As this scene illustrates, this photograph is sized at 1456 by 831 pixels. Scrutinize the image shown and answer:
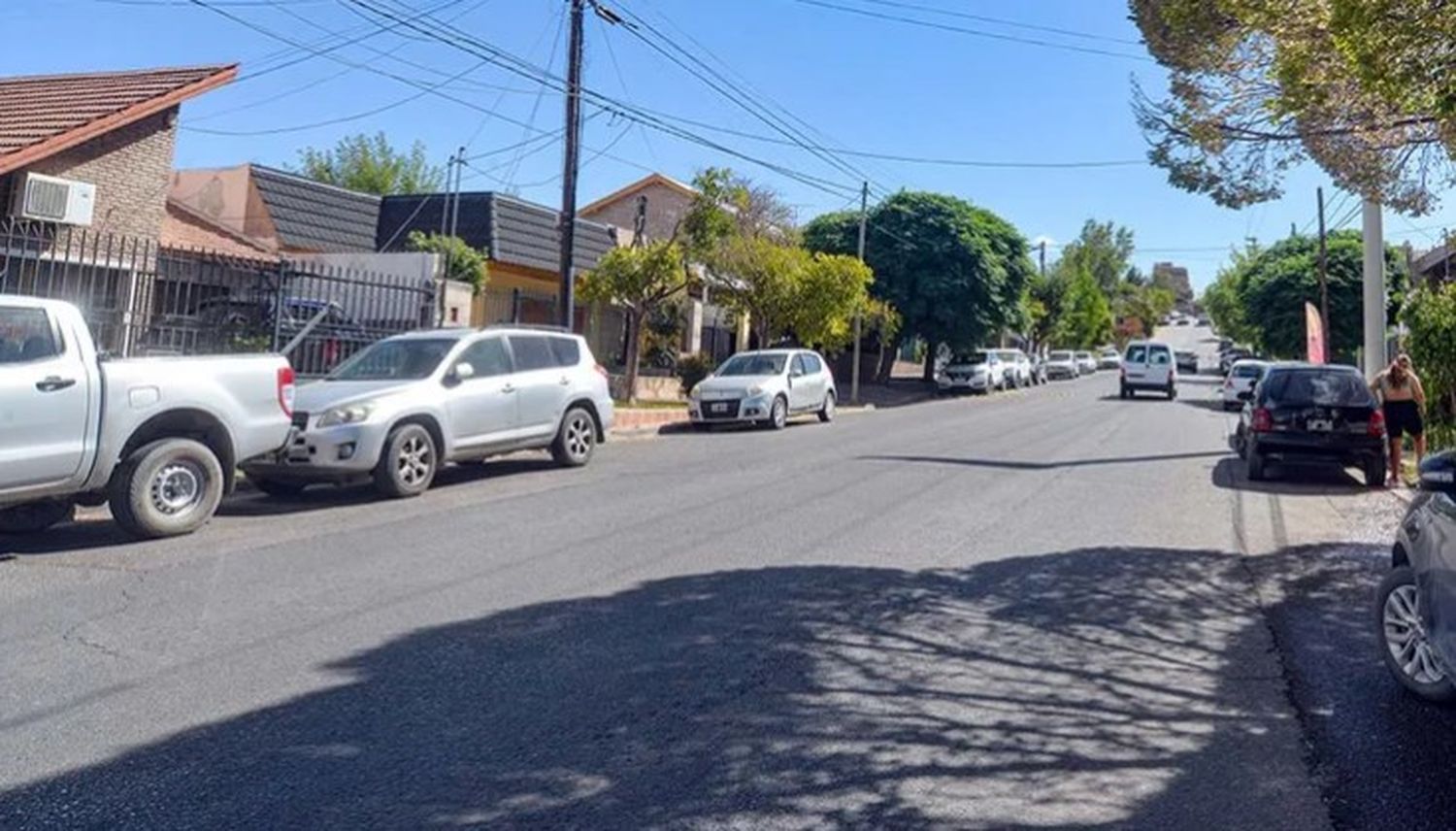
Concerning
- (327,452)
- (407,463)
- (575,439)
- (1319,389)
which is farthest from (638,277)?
(1319,389)

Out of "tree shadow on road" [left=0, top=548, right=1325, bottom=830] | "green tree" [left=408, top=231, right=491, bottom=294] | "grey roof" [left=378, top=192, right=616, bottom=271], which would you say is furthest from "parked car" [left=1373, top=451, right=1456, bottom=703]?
"grey roof" [left=378, top=192, right=616, bottom=271]

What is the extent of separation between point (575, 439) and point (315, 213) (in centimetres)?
1812

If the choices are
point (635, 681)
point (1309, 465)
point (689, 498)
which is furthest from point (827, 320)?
point (635, 681)

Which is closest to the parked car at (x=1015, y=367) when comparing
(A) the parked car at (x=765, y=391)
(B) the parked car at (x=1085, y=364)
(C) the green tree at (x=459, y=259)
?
(B) the parked car at (x=1085, y=364)

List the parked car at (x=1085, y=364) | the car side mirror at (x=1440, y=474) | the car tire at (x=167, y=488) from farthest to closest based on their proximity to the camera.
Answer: the parked car at (x=1085, y=364), the car tire at (x=167, y=488), the car side mirror at (x=1440, y=474)

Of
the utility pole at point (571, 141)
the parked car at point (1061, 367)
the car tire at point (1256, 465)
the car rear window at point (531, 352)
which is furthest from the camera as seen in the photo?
the parked car at point (1061, 367)

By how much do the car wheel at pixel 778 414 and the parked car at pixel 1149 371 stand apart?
69.3 feet

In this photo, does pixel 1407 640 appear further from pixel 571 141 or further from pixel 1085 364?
pixel 1085 364

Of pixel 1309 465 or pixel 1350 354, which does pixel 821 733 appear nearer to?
pixel 1309 465

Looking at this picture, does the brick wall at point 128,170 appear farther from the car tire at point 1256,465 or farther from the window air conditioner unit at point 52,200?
the car tire at point 1256,465

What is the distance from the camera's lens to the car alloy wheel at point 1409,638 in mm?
4910

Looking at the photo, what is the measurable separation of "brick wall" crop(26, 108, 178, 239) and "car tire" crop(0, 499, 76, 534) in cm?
929

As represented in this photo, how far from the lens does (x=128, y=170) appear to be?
55.4ft

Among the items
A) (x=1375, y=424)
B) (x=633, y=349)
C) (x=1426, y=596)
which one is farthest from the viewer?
(x=633, y=349)
